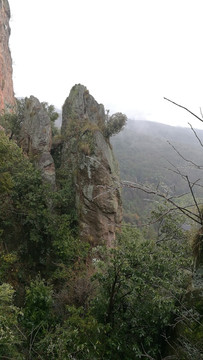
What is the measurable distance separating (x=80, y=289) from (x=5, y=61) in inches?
1404

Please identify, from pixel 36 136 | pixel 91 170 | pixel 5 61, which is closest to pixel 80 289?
pixel 91 170

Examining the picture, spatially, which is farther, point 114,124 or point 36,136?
point 36,136

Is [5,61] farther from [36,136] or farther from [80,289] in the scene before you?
[80,289]

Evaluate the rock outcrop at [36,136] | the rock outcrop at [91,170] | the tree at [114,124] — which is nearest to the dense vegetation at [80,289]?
the rock outcrop at [91,170]

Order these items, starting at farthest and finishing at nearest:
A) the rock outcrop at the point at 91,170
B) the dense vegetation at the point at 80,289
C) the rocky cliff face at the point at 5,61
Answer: the rocky cliff face at the point at 5,61, the rock outcrop at the point at 91,170, the dense vegetation at the point at 80,289

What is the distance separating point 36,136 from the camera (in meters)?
18.7

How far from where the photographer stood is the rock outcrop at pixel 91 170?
15.5m

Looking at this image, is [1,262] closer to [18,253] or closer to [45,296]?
[18,253]

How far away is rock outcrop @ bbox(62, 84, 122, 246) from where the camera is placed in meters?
15.5

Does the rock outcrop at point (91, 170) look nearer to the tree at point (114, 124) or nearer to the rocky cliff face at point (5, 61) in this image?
the tree at point (114, 124)

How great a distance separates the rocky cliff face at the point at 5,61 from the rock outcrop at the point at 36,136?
1296 centimetres

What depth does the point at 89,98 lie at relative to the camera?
69.1 ft

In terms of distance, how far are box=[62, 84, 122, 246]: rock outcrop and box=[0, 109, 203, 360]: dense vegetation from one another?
105cm

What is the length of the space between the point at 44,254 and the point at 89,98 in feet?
45.7
